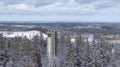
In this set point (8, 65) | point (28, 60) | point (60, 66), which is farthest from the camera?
point (8, 65)

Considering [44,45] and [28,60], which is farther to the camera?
[44,45]

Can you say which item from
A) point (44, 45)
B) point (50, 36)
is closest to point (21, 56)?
point (50, 36)

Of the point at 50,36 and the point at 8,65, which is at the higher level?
the point at 50,36

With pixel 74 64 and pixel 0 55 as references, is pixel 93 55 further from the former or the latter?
pixel 0 55

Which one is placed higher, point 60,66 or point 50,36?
point 50,36

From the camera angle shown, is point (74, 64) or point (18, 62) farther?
point (18, 62)

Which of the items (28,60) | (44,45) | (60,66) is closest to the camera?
(28,60)

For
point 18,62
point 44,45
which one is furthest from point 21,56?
point 44,45

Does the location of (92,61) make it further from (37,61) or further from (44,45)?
(44,45)

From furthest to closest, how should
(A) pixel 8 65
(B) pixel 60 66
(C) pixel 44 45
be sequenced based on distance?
(C) pixel 44 45 → (A) pixel 8 65 → (B) pixel 60 66
